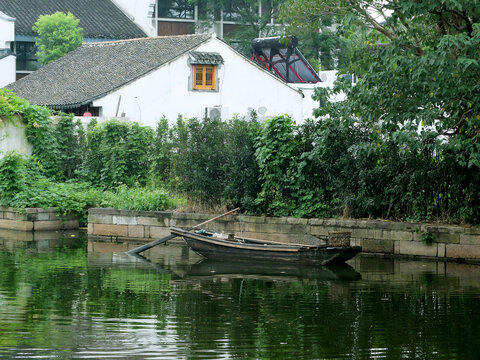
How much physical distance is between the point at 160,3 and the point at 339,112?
38.0m

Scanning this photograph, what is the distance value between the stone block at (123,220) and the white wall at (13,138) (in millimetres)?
5710

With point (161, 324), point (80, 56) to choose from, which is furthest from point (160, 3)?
point (161, 324)

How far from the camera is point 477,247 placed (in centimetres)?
1648

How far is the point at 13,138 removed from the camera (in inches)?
985

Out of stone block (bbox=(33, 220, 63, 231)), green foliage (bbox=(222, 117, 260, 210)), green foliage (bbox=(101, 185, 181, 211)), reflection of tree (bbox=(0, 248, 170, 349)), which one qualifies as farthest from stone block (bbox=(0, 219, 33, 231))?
green foliage (bbox=(222, 117, 260, 210))

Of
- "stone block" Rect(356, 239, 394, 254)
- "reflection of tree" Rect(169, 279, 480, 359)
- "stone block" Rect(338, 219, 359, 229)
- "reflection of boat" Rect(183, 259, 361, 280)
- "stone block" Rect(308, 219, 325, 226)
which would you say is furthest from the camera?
"stone block" Rect(308, 219, 325, 226)

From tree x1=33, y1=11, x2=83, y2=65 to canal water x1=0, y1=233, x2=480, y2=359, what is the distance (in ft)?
95.6

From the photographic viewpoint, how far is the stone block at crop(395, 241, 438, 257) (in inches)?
667

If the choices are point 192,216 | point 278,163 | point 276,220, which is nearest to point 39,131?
point 192,216

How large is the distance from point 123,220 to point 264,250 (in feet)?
17.6

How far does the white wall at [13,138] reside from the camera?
81.1ft

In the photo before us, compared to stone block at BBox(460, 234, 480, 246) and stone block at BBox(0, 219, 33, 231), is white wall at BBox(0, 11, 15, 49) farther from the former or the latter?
stone block at BBox(460, 234, 480, 246)

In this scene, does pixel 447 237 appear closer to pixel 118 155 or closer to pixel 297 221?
pixel 297 221

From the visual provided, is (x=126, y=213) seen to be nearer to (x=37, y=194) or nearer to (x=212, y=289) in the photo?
(x=37, y=194)
